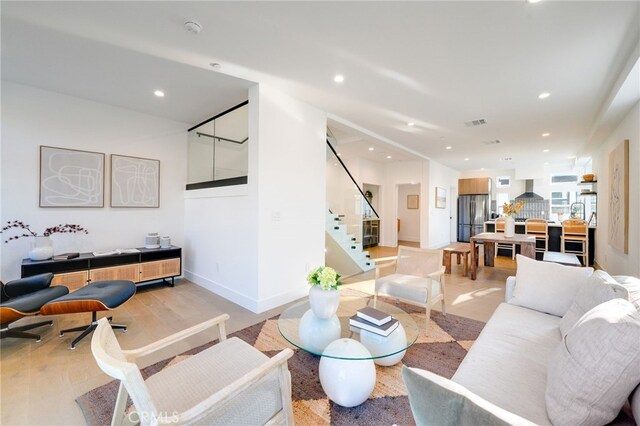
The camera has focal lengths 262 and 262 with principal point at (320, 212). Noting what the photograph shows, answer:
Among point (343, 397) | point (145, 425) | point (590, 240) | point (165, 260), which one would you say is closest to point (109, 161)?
point (165, 260)

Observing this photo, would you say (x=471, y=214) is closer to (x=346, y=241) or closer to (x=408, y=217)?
(x=408, y=217)

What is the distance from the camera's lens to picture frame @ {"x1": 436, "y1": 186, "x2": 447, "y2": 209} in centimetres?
846

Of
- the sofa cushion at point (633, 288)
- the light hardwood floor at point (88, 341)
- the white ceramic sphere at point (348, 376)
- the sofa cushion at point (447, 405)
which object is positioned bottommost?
the light hardwood floor at point (88, 341)

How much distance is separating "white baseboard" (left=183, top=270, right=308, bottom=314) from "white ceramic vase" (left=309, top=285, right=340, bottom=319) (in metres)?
1.53

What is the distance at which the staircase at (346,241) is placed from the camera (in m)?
5.09

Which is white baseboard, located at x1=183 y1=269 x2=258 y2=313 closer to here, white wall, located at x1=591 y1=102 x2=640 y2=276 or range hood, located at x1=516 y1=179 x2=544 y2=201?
white wall, located at x1=591 y1=102 x2=640 y2=276

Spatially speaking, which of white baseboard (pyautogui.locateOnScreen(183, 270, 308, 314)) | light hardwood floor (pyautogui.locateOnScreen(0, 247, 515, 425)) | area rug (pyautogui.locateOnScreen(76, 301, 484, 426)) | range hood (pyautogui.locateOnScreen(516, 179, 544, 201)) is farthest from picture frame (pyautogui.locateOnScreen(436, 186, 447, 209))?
white baseboard (pyautogui.locateOnScreen(183, 270, 308, 314))

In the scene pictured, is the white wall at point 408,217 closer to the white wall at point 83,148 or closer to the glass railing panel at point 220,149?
the glass railing panel at point 220,149

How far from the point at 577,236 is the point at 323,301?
6738 millimetres

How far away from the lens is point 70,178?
3.64m

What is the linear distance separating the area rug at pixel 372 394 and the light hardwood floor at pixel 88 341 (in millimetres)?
120

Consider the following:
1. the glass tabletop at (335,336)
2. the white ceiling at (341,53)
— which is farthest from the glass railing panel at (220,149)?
the glass tabletop at (335,336)

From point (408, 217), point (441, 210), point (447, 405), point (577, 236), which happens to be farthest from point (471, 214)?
point (447, 405)

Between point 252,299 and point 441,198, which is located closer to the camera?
point 252,299
